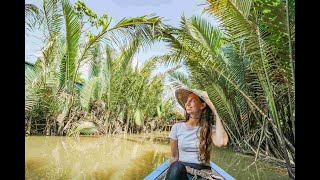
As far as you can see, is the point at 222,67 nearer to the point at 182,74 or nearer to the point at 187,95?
the point at 182,74

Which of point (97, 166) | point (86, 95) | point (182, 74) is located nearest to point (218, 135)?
point (97, 166)

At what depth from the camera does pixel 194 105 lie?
5.81 feet

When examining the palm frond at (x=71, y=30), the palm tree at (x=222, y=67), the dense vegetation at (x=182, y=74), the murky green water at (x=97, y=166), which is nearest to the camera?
the dense vegetation at (x=182, y=74)

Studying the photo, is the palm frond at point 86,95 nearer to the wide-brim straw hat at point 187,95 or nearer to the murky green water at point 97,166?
the murky green water at point 97,166

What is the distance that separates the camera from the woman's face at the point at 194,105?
176 cm

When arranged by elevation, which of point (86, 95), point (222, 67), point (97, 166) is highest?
point (86, 95)

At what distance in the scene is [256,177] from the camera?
4086mm

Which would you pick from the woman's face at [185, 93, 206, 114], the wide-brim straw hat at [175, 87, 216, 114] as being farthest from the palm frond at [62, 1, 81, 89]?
the woman's face at [185, 93, 206, 114]

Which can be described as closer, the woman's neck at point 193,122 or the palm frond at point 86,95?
the woman's neck at point 193,122

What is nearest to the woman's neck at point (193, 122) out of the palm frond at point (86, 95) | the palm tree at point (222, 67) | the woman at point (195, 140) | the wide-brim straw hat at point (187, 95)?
the woman at point (195, 140)

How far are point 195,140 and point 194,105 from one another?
20cm
